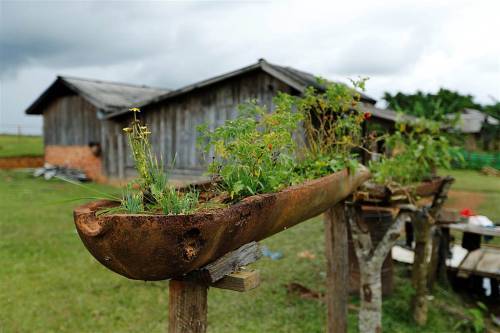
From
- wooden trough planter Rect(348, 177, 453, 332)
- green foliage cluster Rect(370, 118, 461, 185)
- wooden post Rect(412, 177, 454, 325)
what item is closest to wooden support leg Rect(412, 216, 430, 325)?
wooden post Rect(412, 177, 454, 325)

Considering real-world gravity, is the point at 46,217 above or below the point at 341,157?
below

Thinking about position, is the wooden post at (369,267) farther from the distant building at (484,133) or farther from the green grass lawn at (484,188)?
the distant building at (484,133)

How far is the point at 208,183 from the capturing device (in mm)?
2352

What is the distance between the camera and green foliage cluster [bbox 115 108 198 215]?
1.62 m

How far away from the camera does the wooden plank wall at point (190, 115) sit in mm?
10844

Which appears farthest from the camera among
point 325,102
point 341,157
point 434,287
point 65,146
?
point 65,146

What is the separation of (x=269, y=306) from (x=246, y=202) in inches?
155

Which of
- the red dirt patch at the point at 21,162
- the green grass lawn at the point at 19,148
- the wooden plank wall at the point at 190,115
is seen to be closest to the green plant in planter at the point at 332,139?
the wooden plank wall at the point at 190,115

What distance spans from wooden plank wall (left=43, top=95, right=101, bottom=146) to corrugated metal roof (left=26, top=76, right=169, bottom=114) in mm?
510

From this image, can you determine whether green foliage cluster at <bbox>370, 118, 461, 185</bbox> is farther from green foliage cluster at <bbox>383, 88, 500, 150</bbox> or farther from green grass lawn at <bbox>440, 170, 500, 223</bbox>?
green foliage cluster at <bbox>383, 88, 500, 150</bbox>

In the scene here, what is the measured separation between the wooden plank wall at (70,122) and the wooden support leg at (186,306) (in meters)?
15.9

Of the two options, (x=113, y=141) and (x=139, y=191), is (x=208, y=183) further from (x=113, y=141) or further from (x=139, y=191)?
(x=113, y=141)

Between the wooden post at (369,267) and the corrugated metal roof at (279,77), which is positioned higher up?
the corrugated metal roof at (279,77)

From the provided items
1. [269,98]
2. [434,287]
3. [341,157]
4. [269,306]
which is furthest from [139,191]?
[269,98]
